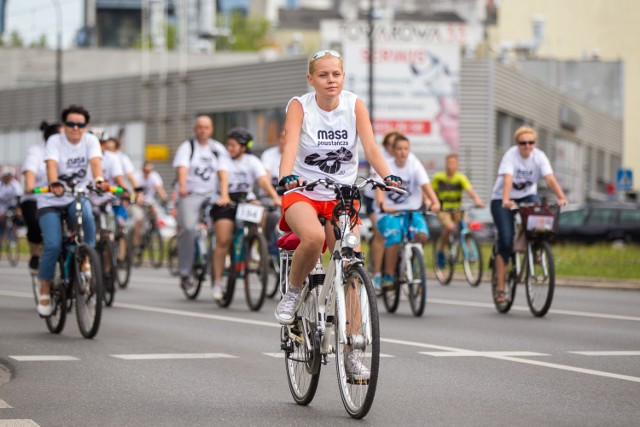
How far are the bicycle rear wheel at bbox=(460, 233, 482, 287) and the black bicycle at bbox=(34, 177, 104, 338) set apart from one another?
9601 mm

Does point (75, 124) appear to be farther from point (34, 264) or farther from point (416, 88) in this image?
point (416, 88)

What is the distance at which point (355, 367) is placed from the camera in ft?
23.6

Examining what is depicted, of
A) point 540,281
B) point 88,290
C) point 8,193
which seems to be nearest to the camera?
point 88,290

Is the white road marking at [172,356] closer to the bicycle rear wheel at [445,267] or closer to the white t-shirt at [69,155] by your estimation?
the white t-shirt at [69,155]

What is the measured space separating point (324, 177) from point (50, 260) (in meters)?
5.05

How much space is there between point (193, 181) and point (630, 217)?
25.5 metres

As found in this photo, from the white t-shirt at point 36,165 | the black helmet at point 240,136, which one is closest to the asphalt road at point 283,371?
the white t-shirt at point 36,165

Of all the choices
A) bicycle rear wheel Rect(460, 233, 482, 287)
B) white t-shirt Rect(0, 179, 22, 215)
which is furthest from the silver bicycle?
white t-shirt Rect(0, 179, 22, 215)

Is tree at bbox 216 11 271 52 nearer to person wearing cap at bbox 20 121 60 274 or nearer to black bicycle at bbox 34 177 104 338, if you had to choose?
person wearing cap at bbox 20 121 60 274

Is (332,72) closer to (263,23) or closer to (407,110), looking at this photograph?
(407,110)

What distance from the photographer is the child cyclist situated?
15.3 meters

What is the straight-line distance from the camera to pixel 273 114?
57094mm

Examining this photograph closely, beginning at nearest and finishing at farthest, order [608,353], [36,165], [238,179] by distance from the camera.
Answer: [608,353]
[36,165]
[238,179]

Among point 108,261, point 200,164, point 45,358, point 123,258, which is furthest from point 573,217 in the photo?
point 45,358
